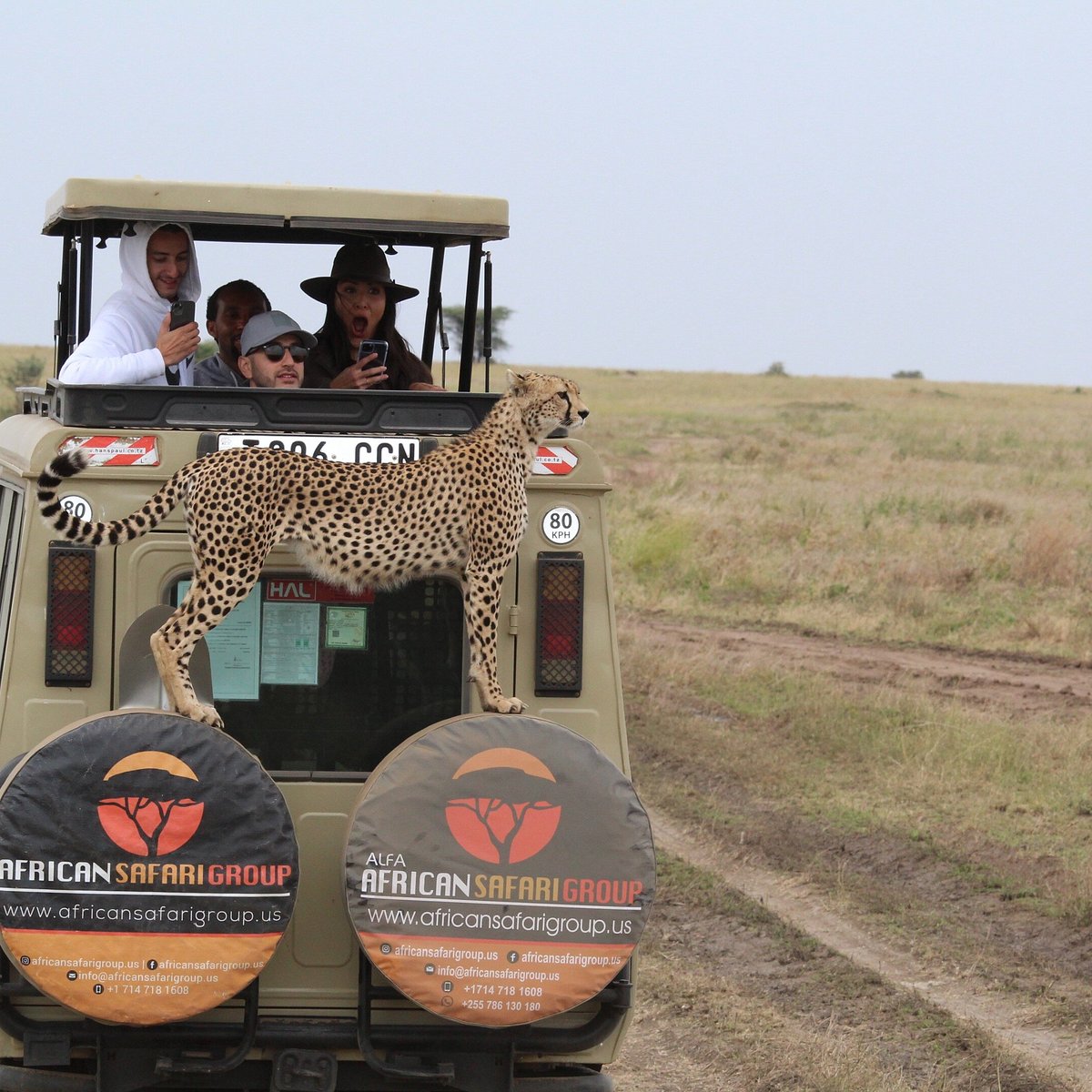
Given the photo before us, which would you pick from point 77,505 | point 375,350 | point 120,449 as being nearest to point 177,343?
point 120,449

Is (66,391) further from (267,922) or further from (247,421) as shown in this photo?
(267,922)

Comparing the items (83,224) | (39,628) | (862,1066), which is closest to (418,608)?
(39,628)

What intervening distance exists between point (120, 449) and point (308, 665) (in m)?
0.65

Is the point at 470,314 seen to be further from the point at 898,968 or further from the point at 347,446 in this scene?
the point at 898,968

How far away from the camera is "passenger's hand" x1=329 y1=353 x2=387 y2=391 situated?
16.8 feet

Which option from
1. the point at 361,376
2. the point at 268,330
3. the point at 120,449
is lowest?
the point at 120,449

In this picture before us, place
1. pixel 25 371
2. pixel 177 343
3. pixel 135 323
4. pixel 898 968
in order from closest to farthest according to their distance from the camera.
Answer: pixel 177 343
pixel 135 323
pixel 898 968
pixel 25 371

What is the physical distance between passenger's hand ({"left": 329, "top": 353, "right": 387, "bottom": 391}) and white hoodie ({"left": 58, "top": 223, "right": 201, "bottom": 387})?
507 millimetres

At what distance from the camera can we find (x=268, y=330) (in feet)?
15.9

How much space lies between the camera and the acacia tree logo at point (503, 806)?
3.50 meters

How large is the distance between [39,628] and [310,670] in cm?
61

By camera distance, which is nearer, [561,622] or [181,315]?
[561,622]

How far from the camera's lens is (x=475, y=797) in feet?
11.5

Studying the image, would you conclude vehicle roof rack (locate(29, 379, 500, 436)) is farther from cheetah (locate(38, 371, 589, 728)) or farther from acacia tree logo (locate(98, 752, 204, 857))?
acacia tree logo (locate(98, 752, 204, 857))
